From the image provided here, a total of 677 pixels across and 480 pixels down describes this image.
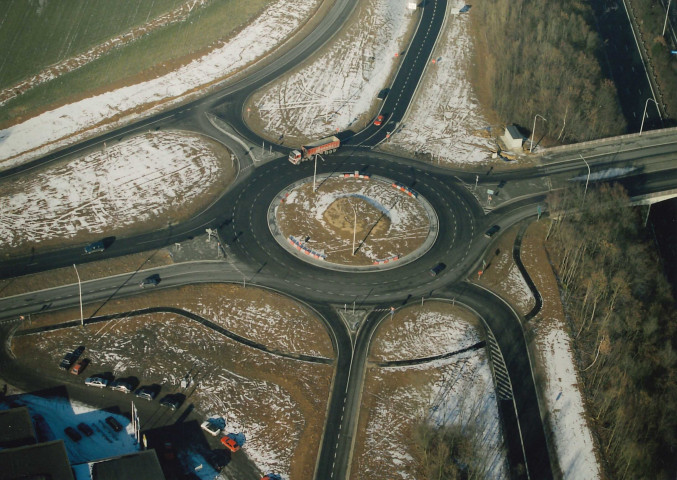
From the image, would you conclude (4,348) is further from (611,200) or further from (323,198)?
(611,200)

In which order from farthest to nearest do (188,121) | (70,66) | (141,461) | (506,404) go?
(70,66)
(188,121)
(506,404)
(141,461)

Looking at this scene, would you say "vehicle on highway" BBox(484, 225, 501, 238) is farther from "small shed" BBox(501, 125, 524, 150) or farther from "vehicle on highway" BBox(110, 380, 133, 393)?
"vehicle on highway" BBox(110, 380, 133, 393)

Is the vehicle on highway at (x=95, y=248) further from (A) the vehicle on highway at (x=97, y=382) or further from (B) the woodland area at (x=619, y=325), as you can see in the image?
(B) the woodland area at (x=619, y=325)

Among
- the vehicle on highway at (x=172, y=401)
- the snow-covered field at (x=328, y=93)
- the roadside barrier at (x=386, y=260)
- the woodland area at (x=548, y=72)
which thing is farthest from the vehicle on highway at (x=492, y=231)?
the vehicle on highway at (x=172, y=401)

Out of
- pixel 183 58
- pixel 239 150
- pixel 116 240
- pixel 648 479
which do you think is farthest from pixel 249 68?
pixel 648 479

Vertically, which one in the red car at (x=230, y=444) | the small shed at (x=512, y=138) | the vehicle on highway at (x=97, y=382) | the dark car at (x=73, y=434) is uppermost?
the small shed at (x=512, y=138)

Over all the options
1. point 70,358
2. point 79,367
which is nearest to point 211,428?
point 79,367

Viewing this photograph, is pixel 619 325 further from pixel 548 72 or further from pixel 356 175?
pixel 548 72
